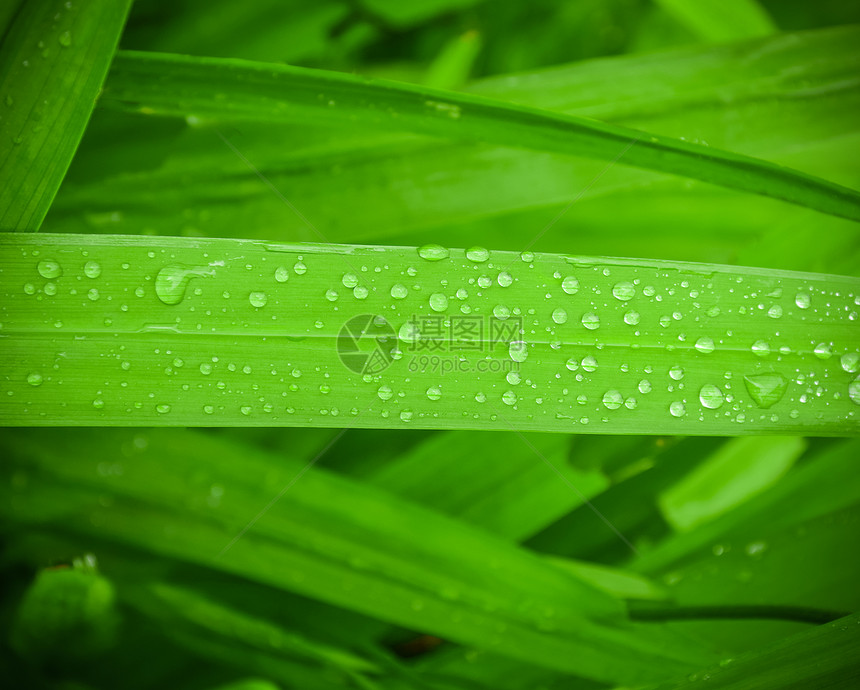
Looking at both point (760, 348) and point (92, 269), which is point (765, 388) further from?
point (92, 269)

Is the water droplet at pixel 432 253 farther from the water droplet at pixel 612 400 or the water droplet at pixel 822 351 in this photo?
the water droplet at pixel 822 351

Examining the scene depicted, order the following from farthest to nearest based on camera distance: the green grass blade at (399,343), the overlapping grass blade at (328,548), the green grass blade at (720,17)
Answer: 1. the green grass blade at (720,17)
2. the overlapping grass blade at (328,548)
3. the green grass blade at (399,343)

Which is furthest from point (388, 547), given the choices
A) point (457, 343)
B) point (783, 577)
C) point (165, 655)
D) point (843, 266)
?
point (843, 266)

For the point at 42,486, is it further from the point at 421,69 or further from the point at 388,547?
the point at 421,69

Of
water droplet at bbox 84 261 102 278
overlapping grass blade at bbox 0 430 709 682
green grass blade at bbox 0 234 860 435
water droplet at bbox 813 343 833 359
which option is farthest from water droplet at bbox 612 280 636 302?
water droplet at bbox 84 261 102 278

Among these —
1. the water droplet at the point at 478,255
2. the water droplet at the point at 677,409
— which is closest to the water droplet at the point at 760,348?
the water droplet at the point at 677,409

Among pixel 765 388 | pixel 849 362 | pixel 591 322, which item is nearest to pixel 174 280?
pixel 591 322

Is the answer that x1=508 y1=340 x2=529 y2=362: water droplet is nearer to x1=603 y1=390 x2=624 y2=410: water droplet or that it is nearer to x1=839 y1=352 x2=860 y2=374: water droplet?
x1=603 y1=390 x2=624 y2=410: water droplet
